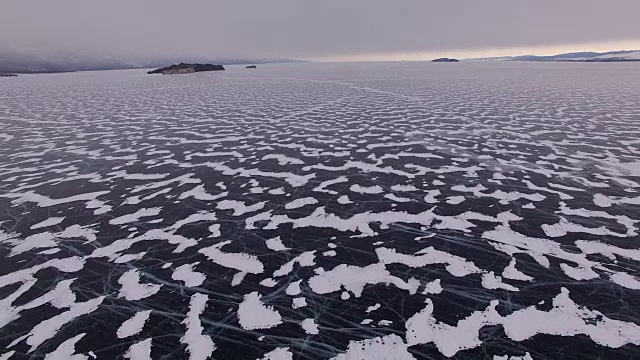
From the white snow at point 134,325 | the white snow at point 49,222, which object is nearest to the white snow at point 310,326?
the white snow at point 134,325

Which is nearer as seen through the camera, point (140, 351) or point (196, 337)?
point (140, 351)

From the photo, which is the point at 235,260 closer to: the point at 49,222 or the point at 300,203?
the point at 300,203

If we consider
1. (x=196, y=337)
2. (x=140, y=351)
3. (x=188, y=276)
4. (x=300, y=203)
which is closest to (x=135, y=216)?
(x=188, y=276)

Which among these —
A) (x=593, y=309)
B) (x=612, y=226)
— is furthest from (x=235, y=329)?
(x=612, y=226)

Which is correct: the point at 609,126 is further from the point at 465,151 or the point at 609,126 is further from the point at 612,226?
the point at 612,226

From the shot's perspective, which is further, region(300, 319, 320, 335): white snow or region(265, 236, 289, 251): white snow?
region(265, 236, 289, 251): white snow

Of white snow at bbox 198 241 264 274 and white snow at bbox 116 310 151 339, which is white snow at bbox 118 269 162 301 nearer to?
white snow at bbox 116 310 151 339

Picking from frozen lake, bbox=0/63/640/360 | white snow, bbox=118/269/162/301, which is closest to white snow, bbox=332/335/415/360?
frozen lake, bbox=0/63/640/360

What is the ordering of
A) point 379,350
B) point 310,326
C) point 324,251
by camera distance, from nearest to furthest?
1. point 379,350
2. point 310,326
3. point 324,251
